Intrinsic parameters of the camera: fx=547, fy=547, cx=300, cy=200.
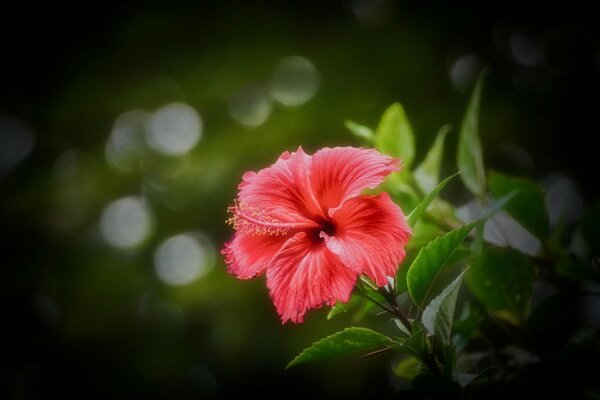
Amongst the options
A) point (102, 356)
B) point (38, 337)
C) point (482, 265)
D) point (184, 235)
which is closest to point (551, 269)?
point (482, 265)

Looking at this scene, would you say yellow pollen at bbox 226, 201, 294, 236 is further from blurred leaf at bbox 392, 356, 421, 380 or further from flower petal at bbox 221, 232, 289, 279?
blurred leaf at bbox 392, 356, 421, 380

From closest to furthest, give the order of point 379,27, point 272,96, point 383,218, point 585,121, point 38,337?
point 383,218, point 585,121, point 379,27, point 272,96, point 38,337

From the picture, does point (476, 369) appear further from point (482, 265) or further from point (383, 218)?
point (383, 218)

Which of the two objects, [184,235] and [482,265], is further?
[184,235]

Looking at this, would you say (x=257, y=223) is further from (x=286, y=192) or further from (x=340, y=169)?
(x=340, y=169)

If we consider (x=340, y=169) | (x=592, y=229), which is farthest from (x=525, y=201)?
(x=340, y=169)

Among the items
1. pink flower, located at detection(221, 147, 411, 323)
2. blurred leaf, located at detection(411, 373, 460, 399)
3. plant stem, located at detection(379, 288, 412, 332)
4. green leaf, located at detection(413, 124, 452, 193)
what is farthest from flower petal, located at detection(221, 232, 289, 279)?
green leaf, located at detection(413, 124, 452, 193)

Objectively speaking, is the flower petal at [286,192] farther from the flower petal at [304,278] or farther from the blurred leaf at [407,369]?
the blurred leaf at [407,369]
